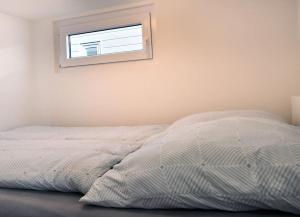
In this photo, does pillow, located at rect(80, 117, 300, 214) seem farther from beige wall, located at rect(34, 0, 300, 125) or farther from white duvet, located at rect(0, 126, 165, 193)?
beige wall, located at rect(34, 0, 300, 125)

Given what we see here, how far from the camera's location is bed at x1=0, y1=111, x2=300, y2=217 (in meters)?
0.71

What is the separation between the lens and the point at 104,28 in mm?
2506

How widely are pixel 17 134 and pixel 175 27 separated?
1.69 meters

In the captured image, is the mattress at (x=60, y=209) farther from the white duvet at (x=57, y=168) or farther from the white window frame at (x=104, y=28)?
the white window frame at (x=104, y=28)

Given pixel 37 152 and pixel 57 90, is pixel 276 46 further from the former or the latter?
pixel 57 90

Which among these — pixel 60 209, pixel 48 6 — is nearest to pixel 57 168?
pixel 60 209

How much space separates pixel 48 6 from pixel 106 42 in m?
0.65

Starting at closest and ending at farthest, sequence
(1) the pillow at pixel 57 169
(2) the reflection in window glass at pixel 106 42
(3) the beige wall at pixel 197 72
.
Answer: (1) the pillow at pixel 57 169
(3) the beige wall at pixel 197 72
(2) the reflection in window glass at pixel 106 42

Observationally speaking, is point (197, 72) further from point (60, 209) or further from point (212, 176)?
point (60, 209)

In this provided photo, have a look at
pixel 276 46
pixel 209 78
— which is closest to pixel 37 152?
pixel 209 78

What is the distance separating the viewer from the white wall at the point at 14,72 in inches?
96.5

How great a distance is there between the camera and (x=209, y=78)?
7.15 feet

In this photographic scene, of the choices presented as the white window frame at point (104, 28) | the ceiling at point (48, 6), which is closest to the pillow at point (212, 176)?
the white window frame at point (104, 28)

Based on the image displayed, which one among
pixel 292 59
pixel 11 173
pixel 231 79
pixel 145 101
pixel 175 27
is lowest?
pixel 11 173
